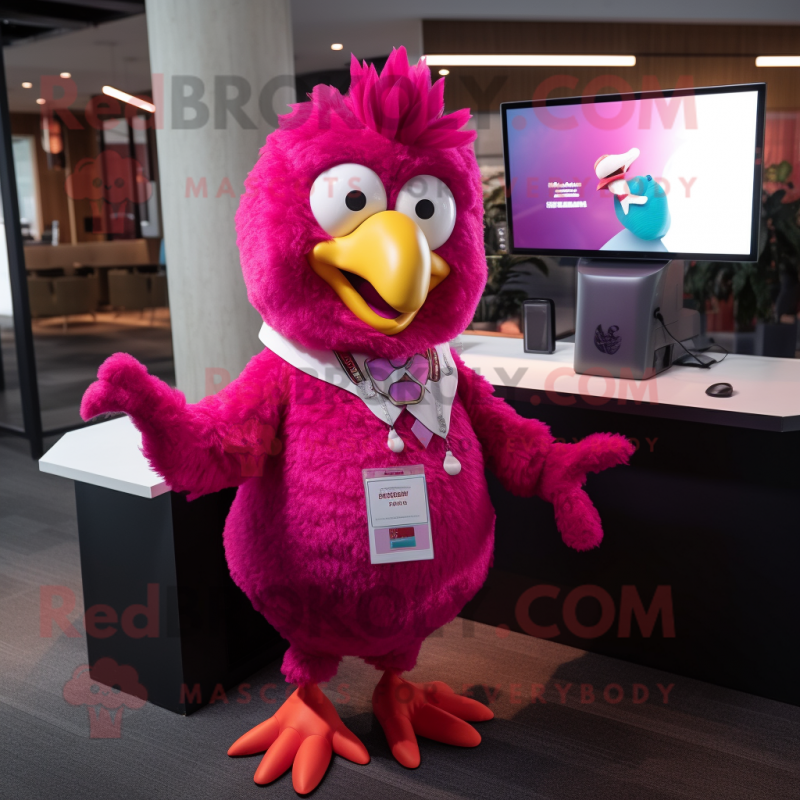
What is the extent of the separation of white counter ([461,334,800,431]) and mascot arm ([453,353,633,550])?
0.80 feet

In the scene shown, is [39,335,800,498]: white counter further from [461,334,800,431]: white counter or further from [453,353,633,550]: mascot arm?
[453,353,633,550]: mascot arm

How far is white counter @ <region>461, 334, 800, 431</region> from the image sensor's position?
68.7 inches

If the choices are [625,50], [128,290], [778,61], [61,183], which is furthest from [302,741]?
[61,183]

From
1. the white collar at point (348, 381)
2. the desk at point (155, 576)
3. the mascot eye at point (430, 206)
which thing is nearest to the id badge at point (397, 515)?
the white collar at point (348, 381)

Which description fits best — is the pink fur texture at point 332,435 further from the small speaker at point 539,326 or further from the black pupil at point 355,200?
the small speaker at point 539,326

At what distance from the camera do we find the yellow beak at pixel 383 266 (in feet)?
4.39

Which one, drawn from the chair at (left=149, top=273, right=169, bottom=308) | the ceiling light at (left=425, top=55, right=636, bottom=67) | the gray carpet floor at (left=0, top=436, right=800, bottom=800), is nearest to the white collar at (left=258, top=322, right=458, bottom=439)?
the gray carpet floor at (left=0, top=436, right=800, bottom=800)

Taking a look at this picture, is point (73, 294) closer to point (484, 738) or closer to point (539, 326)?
point (539, 326)

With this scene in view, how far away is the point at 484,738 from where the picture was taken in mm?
1853

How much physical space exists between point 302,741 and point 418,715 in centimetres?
27

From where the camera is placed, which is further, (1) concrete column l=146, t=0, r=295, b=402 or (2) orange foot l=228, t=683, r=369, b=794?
(1) concrete column l=146, t=0, r=295, b=402

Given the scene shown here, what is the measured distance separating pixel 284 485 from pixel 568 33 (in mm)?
5747

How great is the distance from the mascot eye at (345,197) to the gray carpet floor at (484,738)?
3.76 ft

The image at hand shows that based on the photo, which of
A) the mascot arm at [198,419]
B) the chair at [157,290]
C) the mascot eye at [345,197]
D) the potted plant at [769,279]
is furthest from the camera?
the chair at [157,290]
